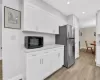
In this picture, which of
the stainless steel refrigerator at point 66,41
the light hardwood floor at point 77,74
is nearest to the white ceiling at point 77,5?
the stainless steel refrigerator at point 66,41

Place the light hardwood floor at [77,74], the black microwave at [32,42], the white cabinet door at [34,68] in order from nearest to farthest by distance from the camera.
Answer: the white cabinet door at [34,68] → the black microwave at [32,42] → the light hardwood floor at [77,74]

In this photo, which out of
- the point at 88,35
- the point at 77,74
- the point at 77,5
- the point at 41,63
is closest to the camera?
the point at 41,63

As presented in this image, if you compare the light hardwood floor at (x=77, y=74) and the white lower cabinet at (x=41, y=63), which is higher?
the white lower cabinet at (x=41, y=63)

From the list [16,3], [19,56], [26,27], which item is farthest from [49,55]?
[16,3]

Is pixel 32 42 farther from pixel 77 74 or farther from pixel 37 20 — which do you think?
pixel 77 74

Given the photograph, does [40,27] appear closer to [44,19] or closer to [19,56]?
A: [44,19]

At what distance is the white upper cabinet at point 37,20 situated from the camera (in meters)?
1.98

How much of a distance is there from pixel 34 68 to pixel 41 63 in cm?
24

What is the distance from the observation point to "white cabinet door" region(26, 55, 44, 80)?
1734 millimetres

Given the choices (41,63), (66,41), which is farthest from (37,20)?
(66,41)

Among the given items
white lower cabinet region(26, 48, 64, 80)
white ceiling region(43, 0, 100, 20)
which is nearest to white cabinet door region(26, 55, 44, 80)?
white lower cabinet region(26, 48, 64, 80)

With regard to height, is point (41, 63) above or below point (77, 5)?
below

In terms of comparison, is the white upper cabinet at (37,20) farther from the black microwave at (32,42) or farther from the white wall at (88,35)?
the white wall at (88,35)

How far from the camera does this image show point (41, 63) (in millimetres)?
2020
